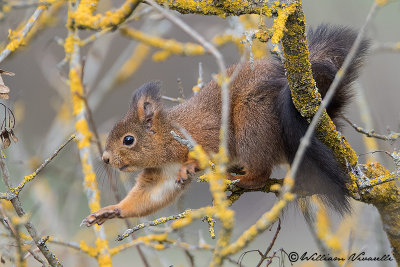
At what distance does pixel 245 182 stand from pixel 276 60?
28.9 inches

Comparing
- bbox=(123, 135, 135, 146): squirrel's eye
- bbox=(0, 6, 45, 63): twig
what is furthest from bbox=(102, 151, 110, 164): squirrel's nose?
bbox=(0, 6, 45, 63): twig

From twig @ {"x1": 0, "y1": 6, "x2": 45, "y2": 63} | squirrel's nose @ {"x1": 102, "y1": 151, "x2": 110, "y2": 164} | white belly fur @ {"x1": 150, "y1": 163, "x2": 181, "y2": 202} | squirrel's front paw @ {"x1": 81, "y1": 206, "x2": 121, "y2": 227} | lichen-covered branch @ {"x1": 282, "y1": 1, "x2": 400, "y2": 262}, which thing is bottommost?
lichen-covered branch @ {"x1": 282, "y1": 1, "x2": 400, "y2": 262}

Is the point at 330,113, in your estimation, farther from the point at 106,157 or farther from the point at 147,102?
the point at 106,157

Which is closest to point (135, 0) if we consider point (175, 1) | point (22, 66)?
point (175, 1)

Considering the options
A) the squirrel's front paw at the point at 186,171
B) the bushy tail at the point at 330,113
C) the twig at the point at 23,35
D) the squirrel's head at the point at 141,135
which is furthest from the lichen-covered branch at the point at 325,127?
the squirrel's head at the point at 141,135

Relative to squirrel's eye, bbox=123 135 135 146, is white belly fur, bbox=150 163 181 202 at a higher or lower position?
lower

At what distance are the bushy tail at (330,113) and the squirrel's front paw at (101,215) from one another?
3.43 ft

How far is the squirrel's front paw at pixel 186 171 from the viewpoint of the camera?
344 centimetres

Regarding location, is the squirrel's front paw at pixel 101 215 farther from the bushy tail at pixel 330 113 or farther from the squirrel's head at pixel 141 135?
the bushy tail at pixel 330 113

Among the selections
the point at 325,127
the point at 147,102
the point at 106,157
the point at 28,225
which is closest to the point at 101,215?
the point at 106,157

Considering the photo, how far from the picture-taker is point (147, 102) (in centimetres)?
384

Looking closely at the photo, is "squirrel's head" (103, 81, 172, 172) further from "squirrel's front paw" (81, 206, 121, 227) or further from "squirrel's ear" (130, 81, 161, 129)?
"squirrel's front paw" (81, 206, 121, 227)

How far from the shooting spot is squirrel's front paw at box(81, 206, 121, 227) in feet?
10.4

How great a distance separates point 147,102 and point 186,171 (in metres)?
0.62
